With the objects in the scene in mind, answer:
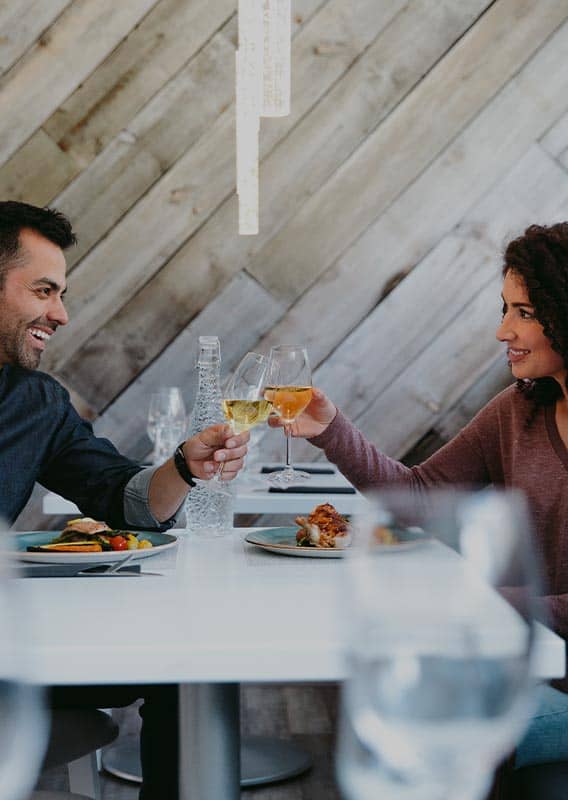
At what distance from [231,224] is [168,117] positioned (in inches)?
15.6

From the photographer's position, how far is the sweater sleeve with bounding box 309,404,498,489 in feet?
6.41

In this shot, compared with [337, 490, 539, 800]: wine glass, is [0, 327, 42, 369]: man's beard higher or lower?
higher

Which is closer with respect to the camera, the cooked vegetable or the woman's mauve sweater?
the cooked vegetable

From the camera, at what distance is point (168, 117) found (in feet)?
11.3

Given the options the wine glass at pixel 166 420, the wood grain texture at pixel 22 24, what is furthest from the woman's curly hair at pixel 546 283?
the wood grain texture at pixel 22 24

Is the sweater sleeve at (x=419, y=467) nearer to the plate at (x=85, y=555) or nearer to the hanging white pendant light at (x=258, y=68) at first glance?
the plate at (x=85, y=555)

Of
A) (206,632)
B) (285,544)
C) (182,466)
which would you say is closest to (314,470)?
(182,466)

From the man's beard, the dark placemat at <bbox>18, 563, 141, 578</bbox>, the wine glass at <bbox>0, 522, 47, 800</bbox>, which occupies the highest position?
the man's beard

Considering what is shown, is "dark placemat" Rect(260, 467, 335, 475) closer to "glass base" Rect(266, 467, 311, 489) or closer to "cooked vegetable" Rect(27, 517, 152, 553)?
"glass base" Rect(266, 467, 311, 489)

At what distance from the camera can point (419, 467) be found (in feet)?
6.66

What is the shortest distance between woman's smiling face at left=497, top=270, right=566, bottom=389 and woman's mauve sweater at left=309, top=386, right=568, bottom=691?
66mm

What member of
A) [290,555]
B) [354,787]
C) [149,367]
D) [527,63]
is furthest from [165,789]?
[527,63]


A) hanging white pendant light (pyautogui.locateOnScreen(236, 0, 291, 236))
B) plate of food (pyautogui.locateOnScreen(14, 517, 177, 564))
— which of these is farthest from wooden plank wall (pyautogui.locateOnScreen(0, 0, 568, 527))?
Result: plate of food (pyautogui.locateOnScreen(14, 517, 177, 564))

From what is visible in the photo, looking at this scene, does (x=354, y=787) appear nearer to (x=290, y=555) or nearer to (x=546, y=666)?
(x=546, y=666)
